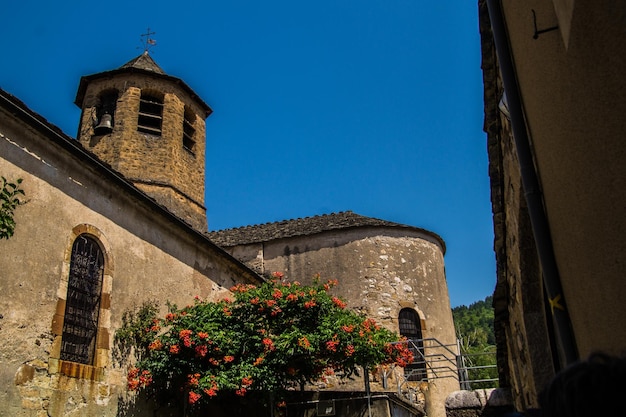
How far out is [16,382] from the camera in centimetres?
783

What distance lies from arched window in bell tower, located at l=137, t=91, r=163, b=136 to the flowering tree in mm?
7952

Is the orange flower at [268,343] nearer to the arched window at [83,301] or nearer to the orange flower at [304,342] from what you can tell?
the orange flower at [304,342]

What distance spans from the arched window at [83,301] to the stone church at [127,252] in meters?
0.02

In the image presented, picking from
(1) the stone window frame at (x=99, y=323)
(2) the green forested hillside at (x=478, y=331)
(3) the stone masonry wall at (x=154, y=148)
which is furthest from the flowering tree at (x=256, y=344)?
(2) the green forested hillside at (x=478, y=331)

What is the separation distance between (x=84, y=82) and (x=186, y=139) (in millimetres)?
3722

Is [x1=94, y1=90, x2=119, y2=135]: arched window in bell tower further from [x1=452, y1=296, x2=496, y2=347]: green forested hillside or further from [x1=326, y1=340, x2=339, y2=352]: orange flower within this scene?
[x1=452, y1=296, x2=496, y2=347]: green forested hillside

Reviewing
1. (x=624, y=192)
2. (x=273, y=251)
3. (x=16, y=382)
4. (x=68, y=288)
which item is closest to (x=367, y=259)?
(x=273, y=251)

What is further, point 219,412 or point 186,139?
point 186,139

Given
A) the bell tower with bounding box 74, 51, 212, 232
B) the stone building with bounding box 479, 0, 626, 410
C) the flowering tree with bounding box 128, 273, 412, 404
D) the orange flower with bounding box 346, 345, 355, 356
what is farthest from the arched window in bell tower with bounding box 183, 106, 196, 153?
the stone building with bounding box 479, 0, 626, 410

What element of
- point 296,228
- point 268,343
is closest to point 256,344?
point 268,343

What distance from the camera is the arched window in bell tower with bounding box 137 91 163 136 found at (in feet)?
57.2

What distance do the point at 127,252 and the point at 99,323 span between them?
1565mm

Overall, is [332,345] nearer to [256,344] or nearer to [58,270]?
[256,344]

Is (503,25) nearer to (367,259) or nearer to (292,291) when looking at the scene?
(292,291)
